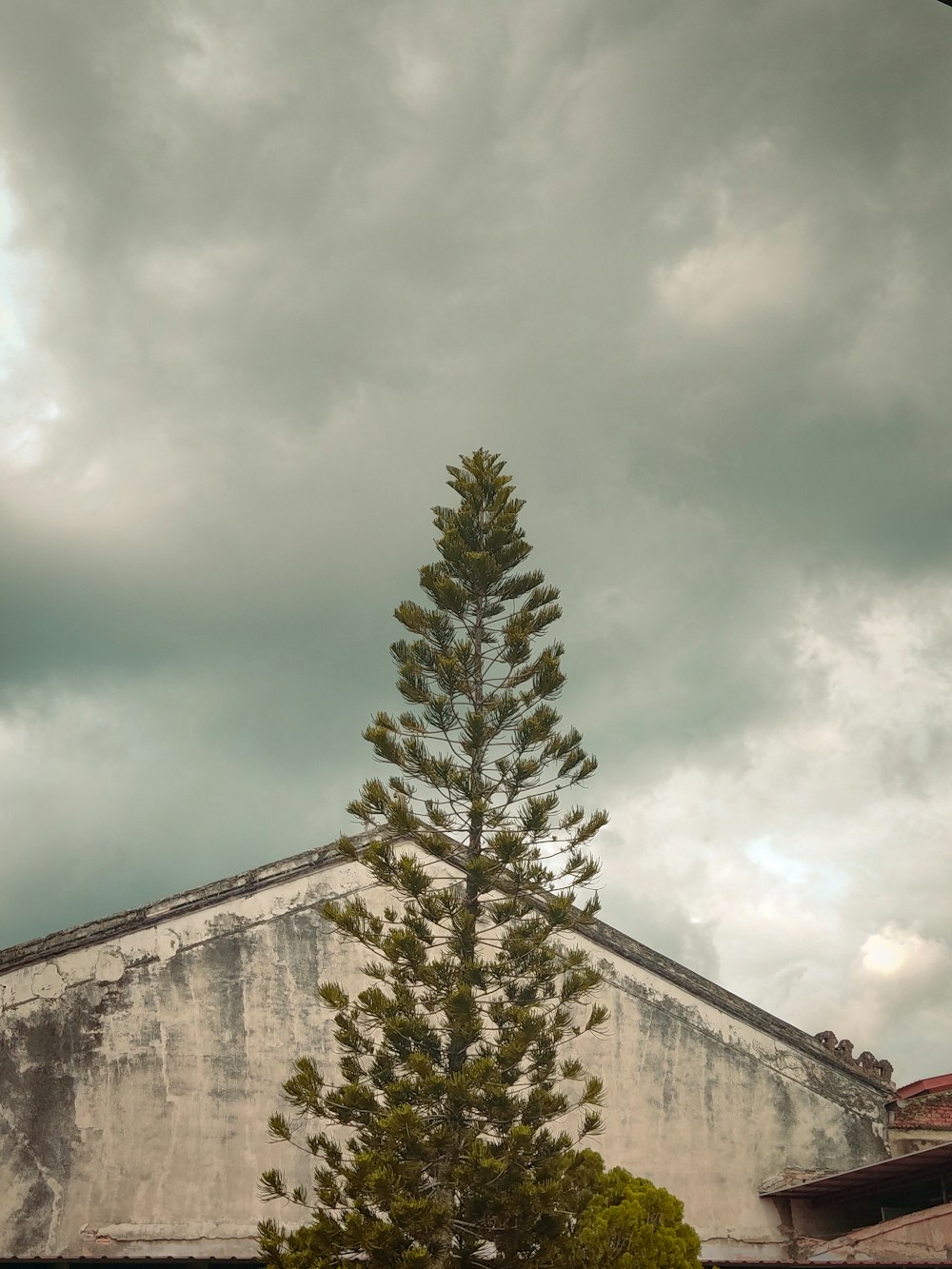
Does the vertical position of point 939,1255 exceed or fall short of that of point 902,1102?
it falls short

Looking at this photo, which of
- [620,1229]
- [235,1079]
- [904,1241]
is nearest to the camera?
[620,1229]

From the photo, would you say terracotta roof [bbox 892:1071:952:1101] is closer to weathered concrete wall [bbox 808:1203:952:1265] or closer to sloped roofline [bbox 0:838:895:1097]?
sloped roofline [bbox 0:838:895:1097]

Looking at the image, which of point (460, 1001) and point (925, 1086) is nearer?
point (460, 1001)

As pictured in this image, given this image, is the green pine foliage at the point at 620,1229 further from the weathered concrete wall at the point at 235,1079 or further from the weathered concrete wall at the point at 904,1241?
the weathered concrete wall at the point at 235,1079

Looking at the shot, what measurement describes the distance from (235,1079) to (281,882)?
2.30m

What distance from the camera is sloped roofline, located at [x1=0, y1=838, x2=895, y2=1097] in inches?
517

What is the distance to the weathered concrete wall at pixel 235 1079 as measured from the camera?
40.4 ft

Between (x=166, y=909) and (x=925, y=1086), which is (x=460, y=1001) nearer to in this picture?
(x=166, y=909)

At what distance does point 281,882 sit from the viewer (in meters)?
14.1

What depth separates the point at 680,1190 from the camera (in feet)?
46.0

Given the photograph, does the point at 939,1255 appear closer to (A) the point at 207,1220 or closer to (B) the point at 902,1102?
(B) the point at 902,1102

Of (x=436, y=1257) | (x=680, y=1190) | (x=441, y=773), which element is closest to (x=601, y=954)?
(x=680, y=1190)

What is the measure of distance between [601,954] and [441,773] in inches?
165

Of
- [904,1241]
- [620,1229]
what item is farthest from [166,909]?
[904,1241]
